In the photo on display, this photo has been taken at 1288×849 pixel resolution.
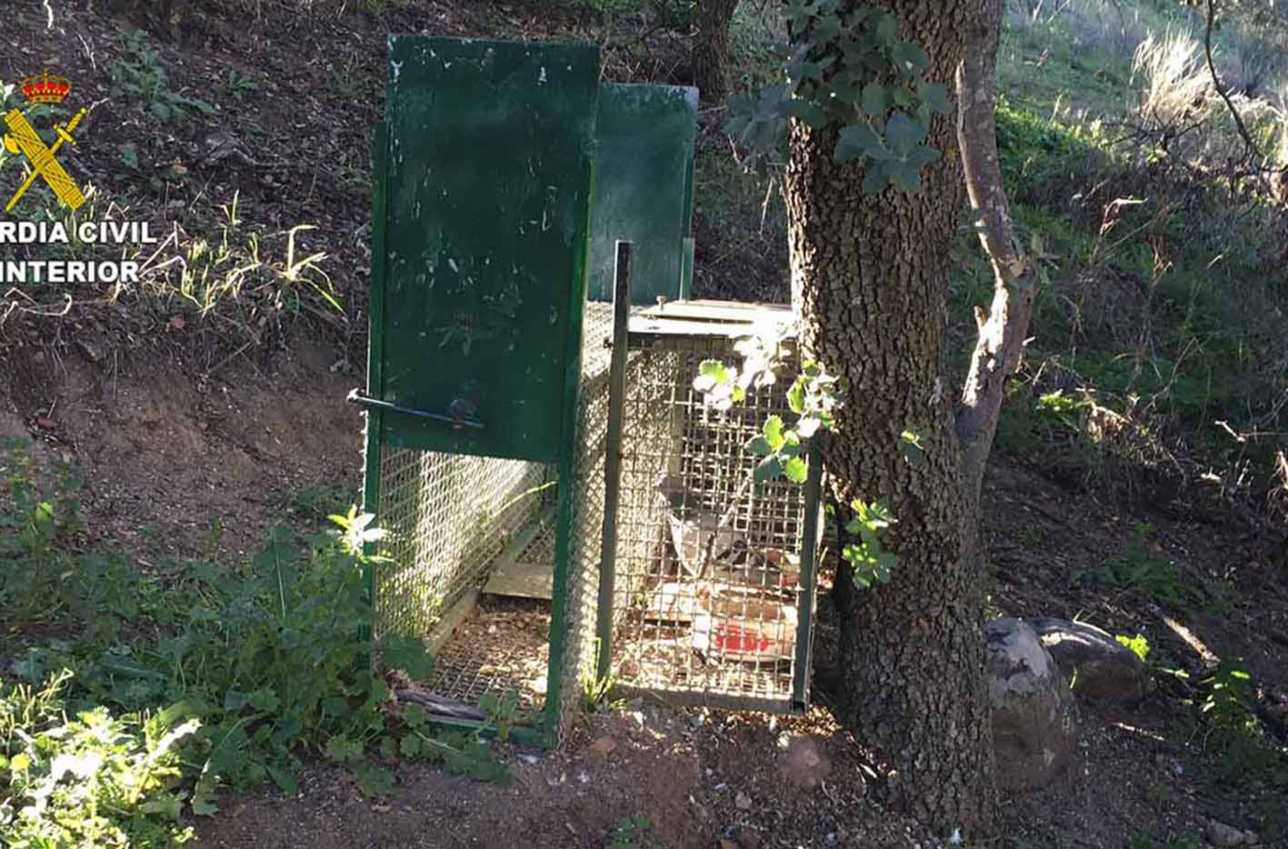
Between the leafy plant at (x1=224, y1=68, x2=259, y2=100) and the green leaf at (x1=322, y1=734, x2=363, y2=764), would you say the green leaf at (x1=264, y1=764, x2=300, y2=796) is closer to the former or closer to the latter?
the green leaf at (x1=322, y1=734, x2=363, y2=764)

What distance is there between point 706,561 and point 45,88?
14.4 ft

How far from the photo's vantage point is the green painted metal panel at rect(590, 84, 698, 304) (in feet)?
16.5

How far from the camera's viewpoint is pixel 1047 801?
4.42 metres

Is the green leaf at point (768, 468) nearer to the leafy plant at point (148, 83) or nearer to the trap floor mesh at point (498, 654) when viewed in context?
the trap floor mesh at point (498, 654)

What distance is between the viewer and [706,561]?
414cm

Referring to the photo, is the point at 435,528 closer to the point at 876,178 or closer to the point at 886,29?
the point at 876,178

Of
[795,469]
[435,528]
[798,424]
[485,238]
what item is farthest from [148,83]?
[795,469]

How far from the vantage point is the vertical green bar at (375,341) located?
351cm

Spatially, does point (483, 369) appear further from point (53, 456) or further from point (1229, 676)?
point (1229, 676)

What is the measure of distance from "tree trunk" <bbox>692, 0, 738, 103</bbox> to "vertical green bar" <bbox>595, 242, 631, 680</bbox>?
538 cm

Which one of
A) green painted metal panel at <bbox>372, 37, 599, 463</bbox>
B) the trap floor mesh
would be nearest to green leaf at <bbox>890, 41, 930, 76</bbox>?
green painted metal panel at <bbox>372, 37, 599, 463</bbox>

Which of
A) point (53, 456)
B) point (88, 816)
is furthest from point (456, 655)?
point (53, 456)

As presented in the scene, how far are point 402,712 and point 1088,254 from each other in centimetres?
671

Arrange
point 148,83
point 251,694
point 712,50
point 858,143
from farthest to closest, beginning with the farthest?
1. point 712,50
2. point 148,83
3. point 251,694
4. point 858,143
